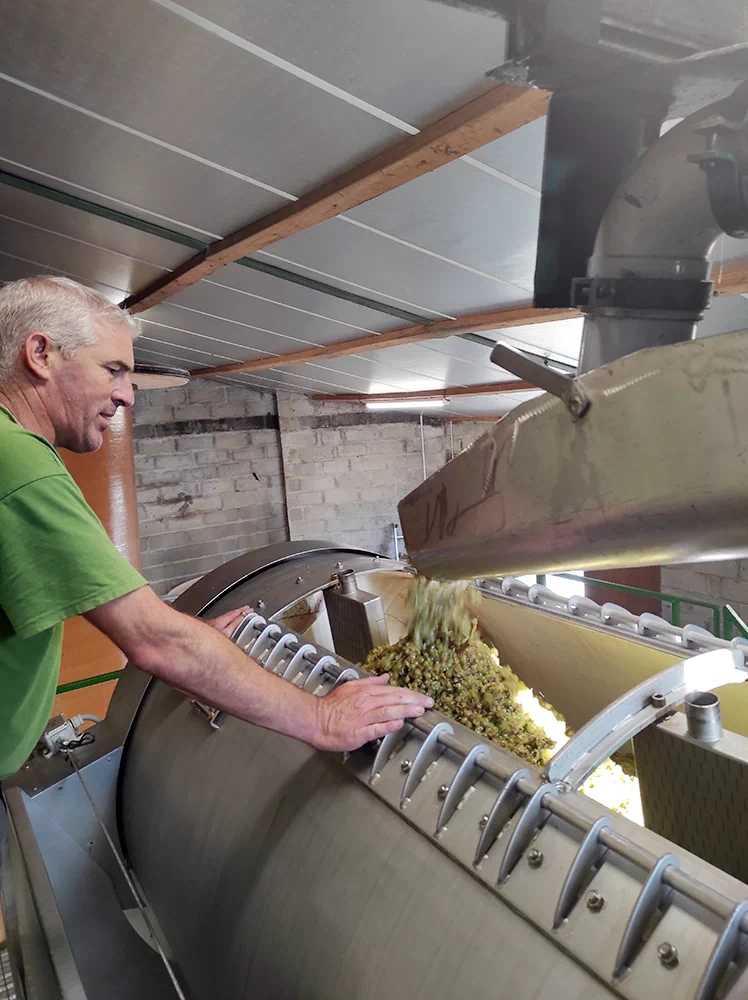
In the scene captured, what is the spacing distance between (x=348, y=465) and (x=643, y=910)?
20.3 ft

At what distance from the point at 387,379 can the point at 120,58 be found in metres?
3.39

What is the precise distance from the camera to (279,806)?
1014 millimetres

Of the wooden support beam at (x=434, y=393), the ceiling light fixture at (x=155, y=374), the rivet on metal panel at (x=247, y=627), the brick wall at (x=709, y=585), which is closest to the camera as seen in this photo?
the rivet on metal panel at (x=247, y=627)

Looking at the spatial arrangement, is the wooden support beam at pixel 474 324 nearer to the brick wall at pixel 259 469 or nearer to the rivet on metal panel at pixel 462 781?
the rivet on metal panel at pixel 462 781

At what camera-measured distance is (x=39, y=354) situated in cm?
101

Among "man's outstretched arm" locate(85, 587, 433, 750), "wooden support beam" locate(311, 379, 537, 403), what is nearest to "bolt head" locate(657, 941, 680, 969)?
"man's outstretched arm" locate(85, 587, 433, 750)

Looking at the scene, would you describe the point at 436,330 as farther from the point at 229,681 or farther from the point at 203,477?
the point at 203,477

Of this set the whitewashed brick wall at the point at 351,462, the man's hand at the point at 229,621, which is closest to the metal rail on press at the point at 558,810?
the man's hand at the point at 229,621

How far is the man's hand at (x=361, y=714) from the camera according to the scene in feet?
2.96

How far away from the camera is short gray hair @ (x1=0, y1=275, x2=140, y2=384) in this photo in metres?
1.00

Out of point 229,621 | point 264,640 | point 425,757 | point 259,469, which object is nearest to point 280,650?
point 264,640

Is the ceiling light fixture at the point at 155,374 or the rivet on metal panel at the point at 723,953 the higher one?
the ceiling light fixture at the point at 155,374

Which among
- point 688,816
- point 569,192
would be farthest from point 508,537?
point 688,816

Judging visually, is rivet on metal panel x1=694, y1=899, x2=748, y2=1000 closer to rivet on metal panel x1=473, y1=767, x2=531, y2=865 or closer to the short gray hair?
rivet on metal panel x1=473, y1=767, x2=531, y2=865
